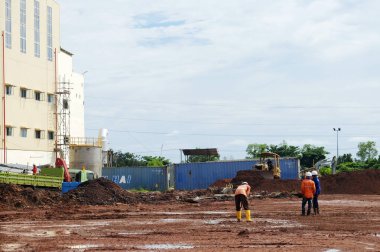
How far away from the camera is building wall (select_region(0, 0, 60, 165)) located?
189ft

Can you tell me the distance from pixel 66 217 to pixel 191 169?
40.3 metres

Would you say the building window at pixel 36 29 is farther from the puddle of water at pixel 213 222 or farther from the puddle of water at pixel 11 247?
the puddle of water at pixel 11 247

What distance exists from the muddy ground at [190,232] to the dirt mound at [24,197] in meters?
6.09

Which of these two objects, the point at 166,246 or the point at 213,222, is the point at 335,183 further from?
the point at 166,246

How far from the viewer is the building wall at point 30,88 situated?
57.7 metres

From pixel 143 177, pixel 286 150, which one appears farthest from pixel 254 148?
pixel 143 177

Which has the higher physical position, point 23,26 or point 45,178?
point 23,26

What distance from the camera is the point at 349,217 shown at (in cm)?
2592

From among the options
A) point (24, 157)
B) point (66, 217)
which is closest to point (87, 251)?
point (66, 217)

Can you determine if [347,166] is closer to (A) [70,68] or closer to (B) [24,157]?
(A) [70,68]

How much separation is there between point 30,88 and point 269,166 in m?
20.9

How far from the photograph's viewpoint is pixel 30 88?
60688mm

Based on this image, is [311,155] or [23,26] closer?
[23,26]

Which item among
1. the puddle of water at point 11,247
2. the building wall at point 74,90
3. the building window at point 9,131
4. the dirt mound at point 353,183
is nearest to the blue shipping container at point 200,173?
the building wall at point 74,90
